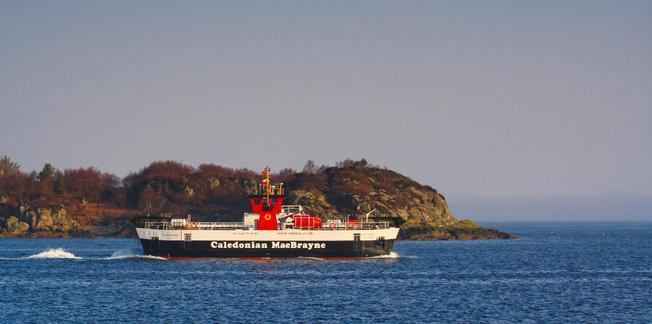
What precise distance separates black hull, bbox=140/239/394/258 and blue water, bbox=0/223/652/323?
1.29 metres

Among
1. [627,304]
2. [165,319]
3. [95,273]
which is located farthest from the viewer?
[95,273]

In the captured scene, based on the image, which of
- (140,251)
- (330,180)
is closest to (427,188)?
(330,180)

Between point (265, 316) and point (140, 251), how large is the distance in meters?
49.0

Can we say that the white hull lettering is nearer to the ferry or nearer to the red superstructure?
the ferry

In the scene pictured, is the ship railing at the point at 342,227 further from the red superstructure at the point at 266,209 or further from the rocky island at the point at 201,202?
the rocky island at the point at 201,202

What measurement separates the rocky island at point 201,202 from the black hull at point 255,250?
70.5 meters

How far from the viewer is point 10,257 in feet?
320

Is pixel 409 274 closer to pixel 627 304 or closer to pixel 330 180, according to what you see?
pixel 627 304

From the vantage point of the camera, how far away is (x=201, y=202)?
623 feet

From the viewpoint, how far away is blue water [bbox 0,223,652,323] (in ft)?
175

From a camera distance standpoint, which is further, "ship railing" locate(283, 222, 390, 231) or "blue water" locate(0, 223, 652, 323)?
"ship railing" locate(283, 222, 390, 231)

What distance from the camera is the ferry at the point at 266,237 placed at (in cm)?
8656

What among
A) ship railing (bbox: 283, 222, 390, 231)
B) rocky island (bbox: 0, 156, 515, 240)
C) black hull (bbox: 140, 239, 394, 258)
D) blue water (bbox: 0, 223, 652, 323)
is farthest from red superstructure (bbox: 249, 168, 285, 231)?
rocky island (bbox: 0, 156, 515, 240)

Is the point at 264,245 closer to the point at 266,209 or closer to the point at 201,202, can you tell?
the point at 266,209
